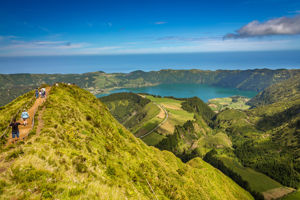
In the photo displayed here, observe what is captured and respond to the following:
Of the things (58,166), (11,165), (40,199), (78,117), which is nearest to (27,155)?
(11,165)

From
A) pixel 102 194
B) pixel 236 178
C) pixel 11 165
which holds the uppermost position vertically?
pixel 11 165

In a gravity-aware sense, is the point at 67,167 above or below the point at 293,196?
above

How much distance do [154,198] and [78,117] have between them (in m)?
21.7

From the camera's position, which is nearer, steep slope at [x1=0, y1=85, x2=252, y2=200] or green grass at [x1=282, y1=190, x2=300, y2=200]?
steep slope at [x1=0, y1=85, x2=252, y2=200]

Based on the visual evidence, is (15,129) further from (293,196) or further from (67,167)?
(293,196)

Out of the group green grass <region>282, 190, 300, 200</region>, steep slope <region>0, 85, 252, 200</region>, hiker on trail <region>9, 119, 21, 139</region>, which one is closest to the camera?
steep slope <region>0, 85, 252, 200</region>

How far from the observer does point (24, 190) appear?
51.1ft

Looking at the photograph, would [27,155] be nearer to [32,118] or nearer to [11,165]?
[11,165]

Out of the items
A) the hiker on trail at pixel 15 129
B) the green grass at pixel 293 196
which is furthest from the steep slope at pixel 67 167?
the green grass at pixel 293 196

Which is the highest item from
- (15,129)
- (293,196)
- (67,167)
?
(15,129)

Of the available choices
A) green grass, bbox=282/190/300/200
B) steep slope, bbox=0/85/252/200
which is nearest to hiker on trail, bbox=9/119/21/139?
steep slope, bbox=0/85/252/200

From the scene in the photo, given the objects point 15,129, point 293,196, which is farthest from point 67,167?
point 293,196

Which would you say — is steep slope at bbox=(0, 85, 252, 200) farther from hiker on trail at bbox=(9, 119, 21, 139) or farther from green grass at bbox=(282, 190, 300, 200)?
green grass at bbox=(282, 190, 300, 200)

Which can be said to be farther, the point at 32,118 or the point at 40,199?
the point at 32,118
